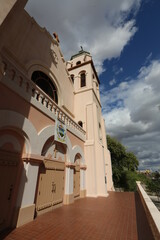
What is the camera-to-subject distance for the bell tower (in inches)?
380

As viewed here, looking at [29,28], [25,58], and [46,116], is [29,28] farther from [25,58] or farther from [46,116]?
[46,116]

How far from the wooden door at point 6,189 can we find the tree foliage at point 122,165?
22.9m

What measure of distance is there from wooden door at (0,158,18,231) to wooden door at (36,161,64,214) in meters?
1.44

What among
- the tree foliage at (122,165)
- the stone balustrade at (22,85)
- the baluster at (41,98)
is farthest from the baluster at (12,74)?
the tree foliage at (122,165)

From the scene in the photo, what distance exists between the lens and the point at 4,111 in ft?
12.8

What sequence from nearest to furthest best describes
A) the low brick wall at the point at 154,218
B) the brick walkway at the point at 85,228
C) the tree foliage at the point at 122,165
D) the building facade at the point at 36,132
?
the low brick wall at the point at 154,218 → the brick walkway at the point at 85,228 → the building facade at the point at 36,132 → the tree foliage at the point at 122,165

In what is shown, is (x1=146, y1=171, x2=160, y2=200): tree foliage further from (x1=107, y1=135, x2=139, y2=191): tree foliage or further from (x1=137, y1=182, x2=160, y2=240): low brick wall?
(x1=137, y1=182, x2=160, y2=240): low brick wall

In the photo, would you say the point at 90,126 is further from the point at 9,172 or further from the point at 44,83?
the point at 9,172

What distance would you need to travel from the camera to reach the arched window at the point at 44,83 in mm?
8206

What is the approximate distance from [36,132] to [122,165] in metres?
26.4

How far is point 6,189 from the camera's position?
151 inches

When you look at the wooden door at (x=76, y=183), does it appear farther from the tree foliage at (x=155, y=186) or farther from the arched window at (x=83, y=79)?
the tree foliage at (x=155, y=186)

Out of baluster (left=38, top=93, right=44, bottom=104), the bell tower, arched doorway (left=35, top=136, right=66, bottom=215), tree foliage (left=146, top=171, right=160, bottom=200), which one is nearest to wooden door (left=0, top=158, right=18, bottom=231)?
arched doorway (left=35, top=136, right=66, bottom=215)

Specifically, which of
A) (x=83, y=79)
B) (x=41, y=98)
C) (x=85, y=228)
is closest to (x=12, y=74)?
(x=41, y=98)
